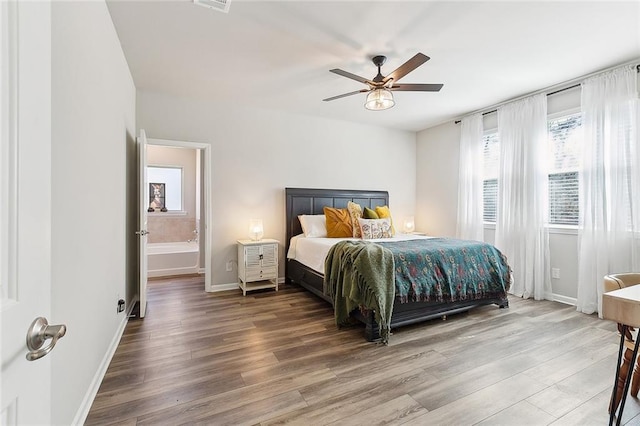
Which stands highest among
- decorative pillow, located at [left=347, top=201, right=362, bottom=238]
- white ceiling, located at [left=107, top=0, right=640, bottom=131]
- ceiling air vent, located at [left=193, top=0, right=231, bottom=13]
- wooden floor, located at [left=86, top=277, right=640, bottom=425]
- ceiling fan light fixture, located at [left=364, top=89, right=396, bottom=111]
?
white ceiling, located at [left=107, top=0, right=640, bottom=131]

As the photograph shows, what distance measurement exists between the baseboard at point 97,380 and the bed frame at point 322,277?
1994mm

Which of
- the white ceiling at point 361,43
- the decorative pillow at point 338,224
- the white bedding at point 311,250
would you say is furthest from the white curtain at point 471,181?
the decorative pillow at point 338,224

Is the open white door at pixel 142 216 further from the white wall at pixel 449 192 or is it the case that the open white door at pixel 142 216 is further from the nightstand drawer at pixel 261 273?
the white wall at pixel 449 192

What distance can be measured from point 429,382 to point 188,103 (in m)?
4.25

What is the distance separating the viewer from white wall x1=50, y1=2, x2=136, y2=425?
1.35 m

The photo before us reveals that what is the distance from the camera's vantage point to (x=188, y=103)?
159 inches

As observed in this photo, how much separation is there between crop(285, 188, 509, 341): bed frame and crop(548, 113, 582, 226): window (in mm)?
1403

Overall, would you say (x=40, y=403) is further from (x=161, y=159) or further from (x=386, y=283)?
(x=161, y=159)

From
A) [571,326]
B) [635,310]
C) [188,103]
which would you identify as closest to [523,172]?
[571,326]

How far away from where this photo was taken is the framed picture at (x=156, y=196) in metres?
6.08

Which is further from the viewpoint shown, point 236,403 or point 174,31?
point 174,31

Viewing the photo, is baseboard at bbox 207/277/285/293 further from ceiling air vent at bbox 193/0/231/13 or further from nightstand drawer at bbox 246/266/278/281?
ceiling air vent at bbox 193/0/231/13

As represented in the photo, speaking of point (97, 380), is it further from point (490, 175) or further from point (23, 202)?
point (490, 175)

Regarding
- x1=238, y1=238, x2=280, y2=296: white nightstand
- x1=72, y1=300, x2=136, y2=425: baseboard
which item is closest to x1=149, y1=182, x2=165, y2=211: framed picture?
x1=238, y1=238, x2=280, y2=296: white nightstand
